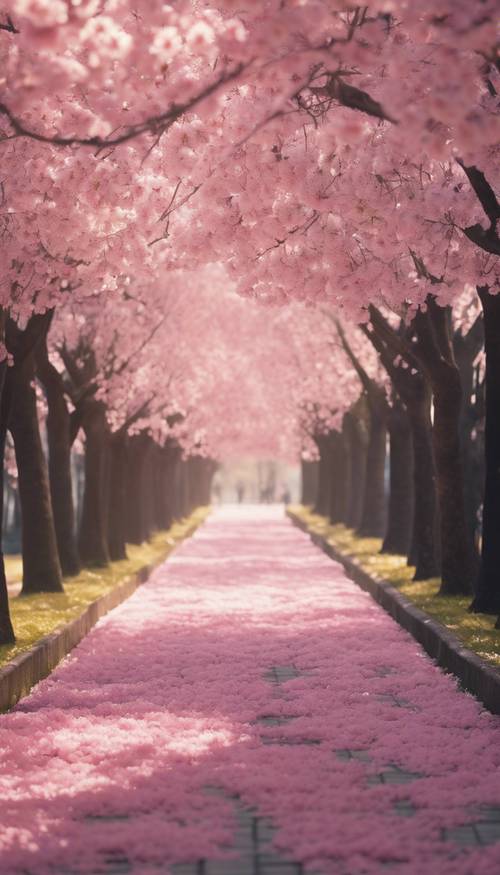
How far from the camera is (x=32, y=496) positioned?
2097 cm

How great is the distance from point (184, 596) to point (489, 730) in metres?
13.7

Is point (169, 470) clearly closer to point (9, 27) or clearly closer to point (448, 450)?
point (448, 450)

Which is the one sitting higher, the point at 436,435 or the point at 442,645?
the point at 436,435

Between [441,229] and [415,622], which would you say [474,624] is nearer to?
[415,622]

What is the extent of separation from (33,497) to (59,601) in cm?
245

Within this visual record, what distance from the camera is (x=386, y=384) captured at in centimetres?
3275

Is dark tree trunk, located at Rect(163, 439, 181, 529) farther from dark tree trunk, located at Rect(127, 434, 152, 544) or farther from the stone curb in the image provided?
the stone curb

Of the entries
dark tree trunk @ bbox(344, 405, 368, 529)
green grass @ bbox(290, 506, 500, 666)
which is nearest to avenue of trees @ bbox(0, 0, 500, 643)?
green grass @ bbox(290, 506, 500, 666)

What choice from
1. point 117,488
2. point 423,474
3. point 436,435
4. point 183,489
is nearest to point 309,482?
point 183,489

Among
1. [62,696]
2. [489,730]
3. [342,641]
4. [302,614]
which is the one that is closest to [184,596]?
[302,614]

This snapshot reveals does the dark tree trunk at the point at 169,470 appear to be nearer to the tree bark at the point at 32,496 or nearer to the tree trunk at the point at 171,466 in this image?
the tree trunk at the point at 171,466

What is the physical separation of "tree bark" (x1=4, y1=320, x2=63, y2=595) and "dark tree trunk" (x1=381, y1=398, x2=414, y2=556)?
414 inches

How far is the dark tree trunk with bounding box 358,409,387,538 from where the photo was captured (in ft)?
121

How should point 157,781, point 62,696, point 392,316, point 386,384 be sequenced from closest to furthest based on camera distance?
point 157,781 < point 62,696 < point 392,316 < point 386,384
